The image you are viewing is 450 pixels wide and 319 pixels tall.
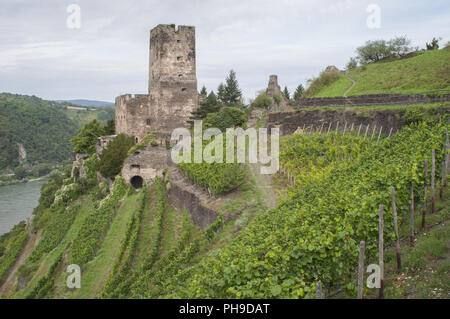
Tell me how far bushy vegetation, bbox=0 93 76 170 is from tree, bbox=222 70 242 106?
5851 cm

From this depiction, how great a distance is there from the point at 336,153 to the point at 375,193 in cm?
882

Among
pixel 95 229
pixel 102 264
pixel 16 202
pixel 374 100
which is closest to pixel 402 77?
pixel 374 100

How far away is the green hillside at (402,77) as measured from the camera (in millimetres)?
23484

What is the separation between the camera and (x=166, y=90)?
30766 millimetres

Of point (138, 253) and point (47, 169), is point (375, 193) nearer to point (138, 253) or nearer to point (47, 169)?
point (138, 253)

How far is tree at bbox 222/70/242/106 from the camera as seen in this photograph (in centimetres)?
4672

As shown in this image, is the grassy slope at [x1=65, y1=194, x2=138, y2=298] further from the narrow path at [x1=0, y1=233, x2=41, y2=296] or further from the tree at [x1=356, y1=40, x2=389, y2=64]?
the tree at [x1=356, y1=40, x2=389, y2=64]

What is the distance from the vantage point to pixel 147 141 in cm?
2648

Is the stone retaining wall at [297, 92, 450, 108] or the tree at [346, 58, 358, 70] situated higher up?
the tree at [346, 58, 358, 70]

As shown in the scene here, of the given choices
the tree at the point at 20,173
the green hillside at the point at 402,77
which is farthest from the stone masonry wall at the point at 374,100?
the tree at the point at 20,173

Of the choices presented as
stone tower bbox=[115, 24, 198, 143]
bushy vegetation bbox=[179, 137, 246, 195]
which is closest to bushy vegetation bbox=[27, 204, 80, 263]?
stone tower bbox=[115, 24, 198, 143]

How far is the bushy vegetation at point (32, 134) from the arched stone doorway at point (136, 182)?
2692 inches

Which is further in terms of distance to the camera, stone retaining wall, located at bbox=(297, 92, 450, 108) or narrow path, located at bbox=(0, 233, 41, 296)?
narrow path, located at bbox=(0, 233, 41, 296)
